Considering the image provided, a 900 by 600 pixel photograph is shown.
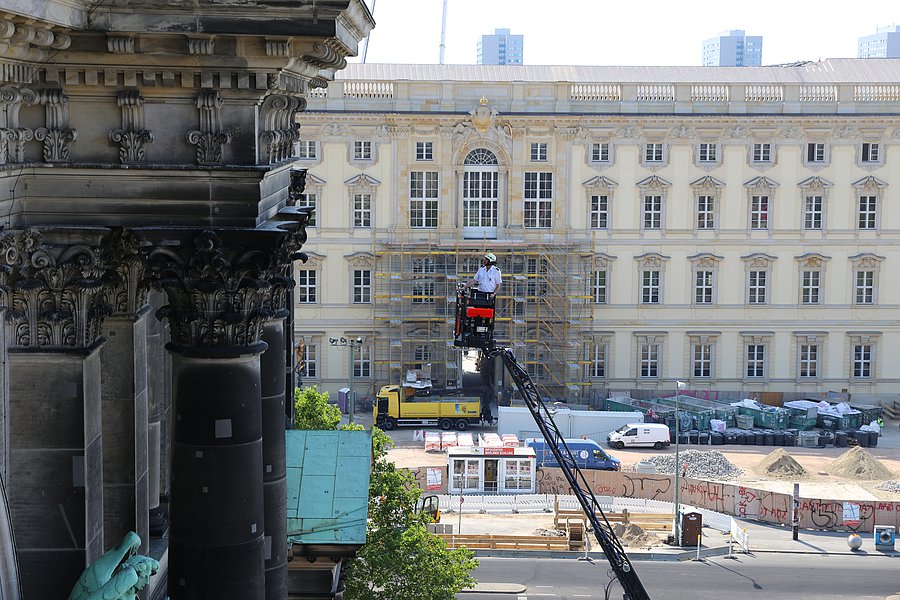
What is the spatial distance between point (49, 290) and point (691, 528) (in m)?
49.9

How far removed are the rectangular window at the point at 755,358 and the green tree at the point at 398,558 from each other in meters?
52.9

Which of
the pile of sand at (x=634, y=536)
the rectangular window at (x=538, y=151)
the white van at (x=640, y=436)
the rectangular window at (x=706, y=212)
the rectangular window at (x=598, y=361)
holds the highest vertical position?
the rectangular window at (x=538, y=151)

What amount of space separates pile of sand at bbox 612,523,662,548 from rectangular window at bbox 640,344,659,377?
92.4 ft

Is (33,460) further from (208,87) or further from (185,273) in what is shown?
(208,87)

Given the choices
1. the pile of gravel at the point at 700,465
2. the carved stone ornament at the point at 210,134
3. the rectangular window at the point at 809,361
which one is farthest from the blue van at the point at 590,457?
the carved stone ornament at the point at 210,134

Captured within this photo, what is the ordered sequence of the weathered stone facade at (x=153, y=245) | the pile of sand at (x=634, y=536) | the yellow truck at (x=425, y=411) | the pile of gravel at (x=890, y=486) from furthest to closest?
the yellow truck at (x=425, y=411) < the pile of gravel at (x=890, y=486) < the pile of sand at (x=634, y=536) < the weathered stone facade at (x=153, y=245)

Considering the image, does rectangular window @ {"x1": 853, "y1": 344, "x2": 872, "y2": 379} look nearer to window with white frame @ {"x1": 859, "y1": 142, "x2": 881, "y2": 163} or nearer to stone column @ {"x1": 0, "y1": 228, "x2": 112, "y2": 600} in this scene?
window with white frame @ {"x1": 859, "y1": 142, "x2": 881, "y2": 163}

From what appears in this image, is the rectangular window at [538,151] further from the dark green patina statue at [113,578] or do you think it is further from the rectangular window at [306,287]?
the dark green patina statue at [113,578]

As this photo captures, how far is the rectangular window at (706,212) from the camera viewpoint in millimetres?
89625

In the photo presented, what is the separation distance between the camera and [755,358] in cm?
9069

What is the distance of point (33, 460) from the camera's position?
1458 centimetres

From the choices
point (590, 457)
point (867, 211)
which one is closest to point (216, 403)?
point (590, 457)

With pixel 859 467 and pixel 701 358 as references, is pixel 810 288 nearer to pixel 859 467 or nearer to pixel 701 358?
pixel 701 358

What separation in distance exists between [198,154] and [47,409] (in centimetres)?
306
